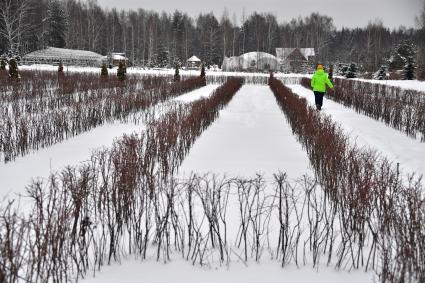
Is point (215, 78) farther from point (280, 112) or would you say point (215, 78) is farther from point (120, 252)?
point (120, 252)

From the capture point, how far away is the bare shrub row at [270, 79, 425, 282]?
271cm

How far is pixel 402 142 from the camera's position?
351 inches

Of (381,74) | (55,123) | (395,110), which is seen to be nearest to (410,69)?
(381,74)

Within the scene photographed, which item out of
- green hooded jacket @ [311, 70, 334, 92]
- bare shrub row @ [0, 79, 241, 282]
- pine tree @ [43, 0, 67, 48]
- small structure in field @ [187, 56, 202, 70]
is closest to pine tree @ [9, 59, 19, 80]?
green hooded jacket @ [311, 70, 334, 92]

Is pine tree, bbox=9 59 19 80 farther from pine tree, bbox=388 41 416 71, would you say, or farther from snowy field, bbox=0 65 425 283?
pine tree, bbox=388 41 416 71

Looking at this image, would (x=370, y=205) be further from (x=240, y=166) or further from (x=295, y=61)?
(x=295, y=61)

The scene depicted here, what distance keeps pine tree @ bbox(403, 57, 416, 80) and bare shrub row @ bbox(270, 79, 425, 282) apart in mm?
26200

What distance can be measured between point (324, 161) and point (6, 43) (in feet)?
181

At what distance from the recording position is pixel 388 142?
885cm

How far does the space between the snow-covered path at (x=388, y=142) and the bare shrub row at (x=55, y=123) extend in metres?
5.74

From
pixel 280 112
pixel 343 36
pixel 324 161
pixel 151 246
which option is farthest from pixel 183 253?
pixel 343 36

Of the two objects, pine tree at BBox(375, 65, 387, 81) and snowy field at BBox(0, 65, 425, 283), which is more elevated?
pine tree at BBox(375, 65, 387, 81)

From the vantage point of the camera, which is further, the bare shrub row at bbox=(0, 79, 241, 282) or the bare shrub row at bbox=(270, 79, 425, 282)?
the bare shrub row at bbox=(270, 79, 425, 282)

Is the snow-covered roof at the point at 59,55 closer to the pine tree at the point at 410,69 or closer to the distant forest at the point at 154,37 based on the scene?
the distant forest at the point at 154,37
